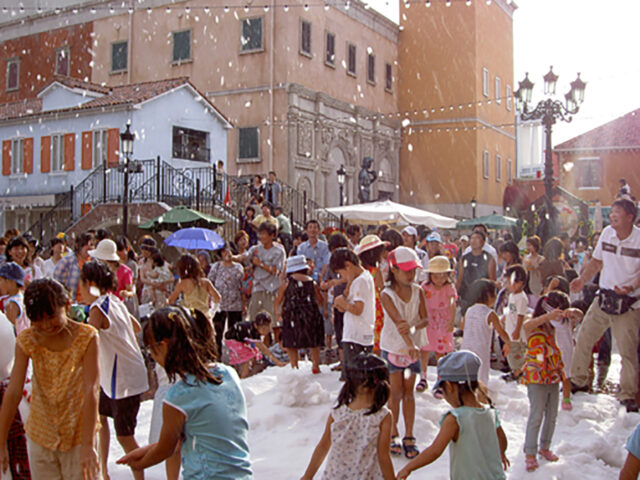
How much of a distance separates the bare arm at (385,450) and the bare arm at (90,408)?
1.50 m

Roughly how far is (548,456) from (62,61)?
1440 inches

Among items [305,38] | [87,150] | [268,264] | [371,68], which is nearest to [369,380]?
[268,264]

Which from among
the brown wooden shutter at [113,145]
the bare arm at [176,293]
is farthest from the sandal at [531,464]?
the brown wooden shutter at [113,145]

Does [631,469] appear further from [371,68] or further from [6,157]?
[371,68]

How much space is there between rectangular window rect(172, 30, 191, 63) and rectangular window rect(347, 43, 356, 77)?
7886 millimetres

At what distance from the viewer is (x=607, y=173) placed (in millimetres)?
41344

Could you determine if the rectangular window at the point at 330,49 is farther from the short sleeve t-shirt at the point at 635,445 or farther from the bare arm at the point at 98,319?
Result: the short sleeve t-shirt at the point at 635,445

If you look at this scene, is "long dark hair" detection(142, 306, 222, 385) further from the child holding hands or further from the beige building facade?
the beige building facade

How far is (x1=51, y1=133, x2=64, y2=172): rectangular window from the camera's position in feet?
87.9

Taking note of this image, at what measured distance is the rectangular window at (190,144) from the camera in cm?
2670

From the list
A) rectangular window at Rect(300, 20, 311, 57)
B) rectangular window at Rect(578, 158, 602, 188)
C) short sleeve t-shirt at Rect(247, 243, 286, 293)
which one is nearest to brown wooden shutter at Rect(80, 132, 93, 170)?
rectangular window at Rect(300, 20, 311, 57)

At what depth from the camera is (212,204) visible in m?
20.3

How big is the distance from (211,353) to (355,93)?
1303 inches

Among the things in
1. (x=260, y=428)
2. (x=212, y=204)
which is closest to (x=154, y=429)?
(x=260, y=428)
